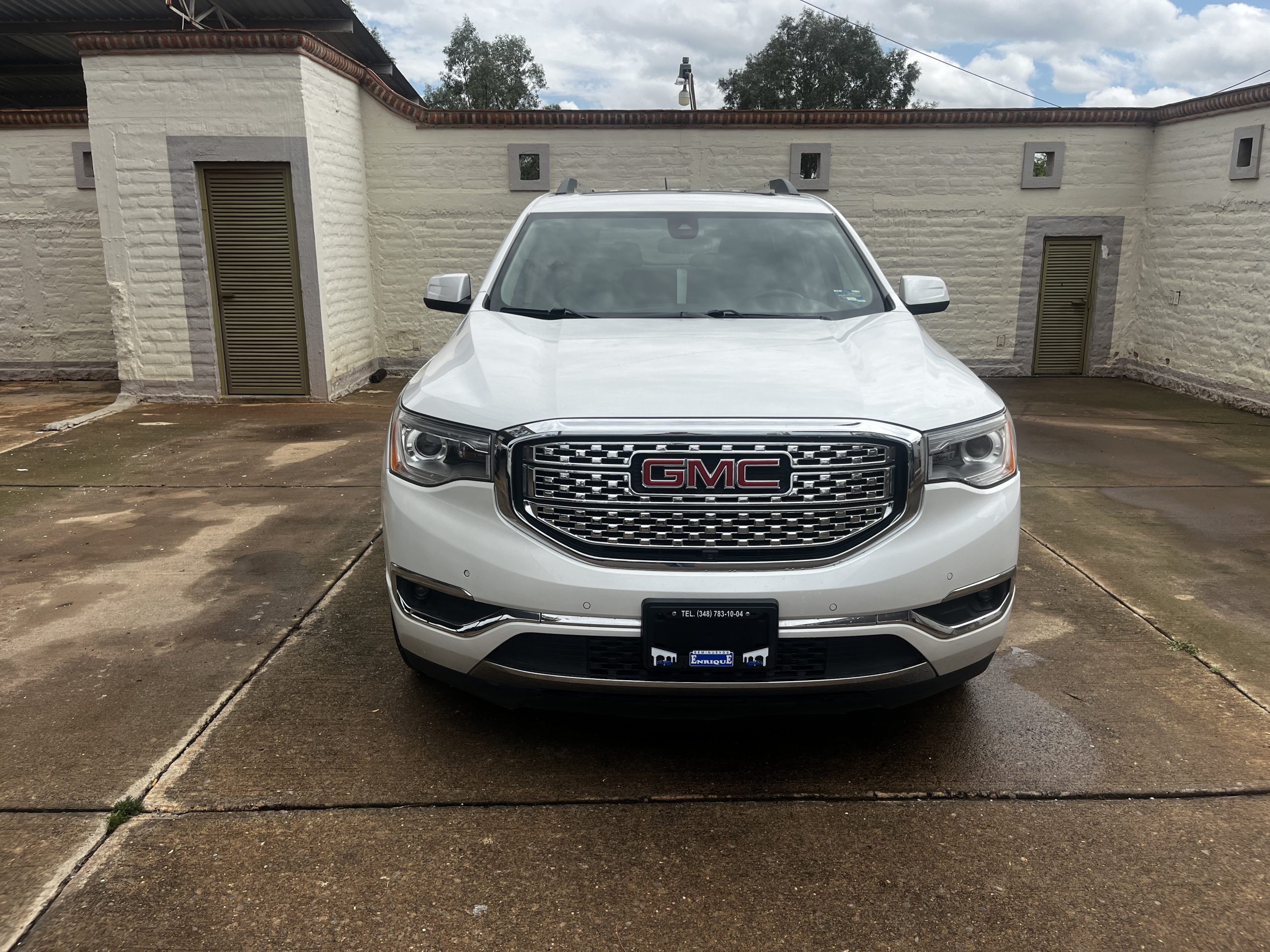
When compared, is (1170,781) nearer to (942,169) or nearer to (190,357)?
(190,357)

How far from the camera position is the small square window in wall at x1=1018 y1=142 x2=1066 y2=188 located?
11844 millimetres

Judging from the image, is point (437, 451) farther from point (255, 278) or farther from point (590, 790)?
point (255, 278)

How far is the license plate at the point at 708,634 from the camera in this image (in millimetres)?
2488

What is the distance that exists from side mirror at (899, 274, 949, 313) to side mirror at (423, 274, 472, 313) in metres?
1.80

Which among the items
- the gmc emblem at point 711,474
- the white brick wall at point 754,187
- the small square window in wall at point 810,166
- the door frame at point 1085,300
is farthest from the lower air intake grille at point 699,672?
the door frame at point 1085,300

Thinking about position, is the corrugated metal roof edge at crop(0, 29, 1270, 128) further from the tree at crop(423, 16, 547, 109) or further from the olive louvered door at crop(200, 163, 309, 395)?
the tree at crop(423, 16, 547, 109)

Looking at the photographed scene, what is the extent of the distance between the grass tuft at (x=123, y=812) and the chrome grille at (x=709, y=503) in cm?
135

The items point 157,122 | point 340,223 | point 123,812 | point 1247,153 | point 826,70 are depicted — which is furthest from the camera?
point 826,70

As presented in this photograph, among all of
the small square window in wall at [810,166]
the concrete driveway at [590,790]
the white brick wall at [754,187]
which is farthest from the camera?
the small square window in wall at [810,166]

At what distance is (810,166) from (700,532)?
34.3 feet

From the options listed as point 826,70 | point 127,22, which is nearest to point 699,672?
point 127,22

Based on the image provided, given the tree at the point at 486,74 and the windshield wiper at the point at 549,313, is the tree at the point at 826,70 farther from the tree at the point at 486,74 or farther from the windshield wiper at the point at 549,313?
the windshield wiper at the point at 549,313

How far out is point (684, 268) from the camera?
3.89m

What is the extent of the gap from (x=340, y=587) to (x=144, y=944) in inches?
92.9
